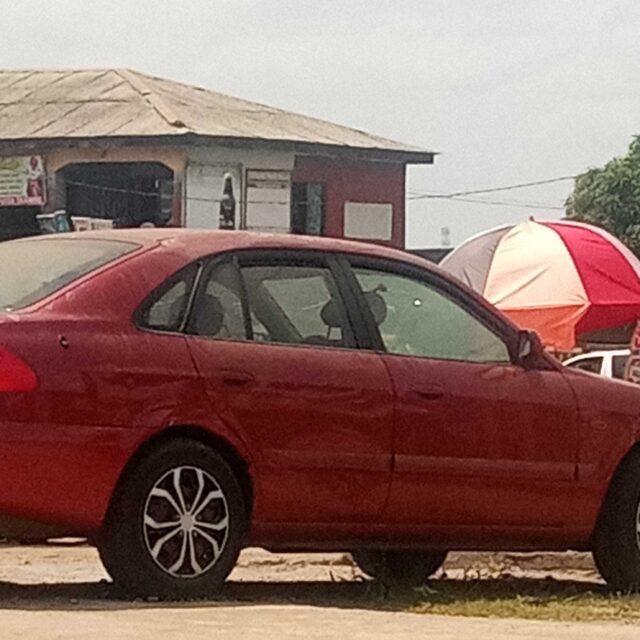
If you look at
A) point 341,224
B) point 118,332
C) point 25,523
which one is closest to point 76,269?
point 118,332

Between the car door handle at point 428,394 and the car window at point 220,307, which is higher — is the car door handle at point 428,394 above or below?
below

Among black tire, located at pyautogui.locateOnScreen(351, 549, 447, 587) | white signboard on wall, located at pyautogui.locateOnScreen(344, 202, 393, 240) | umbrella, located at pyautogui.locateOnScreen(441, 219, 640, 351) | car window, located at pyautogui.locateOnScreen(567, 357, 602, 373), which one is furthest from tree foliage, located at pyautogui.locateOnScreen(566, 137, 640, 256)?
black tire, located at pyautogui.locateOnScreen(351, 549, 447, 587)

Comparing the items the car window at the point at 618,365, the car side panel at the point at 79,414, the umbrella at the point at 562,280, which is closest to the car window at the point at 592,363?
the car window at the point at 618,365

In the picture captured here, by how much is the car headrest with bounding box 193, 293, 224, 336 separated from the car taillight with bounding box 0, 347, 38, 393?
0.85 metres

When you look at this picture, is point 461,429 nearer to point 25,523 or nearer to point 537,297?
point 25,523

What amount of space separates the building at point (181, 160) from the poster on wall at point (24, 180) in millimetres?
37

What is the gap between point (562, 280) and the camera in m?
26.1

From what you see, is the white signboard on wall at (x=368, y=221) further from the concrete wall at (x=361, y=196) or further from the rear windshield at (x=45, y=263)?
the rear windshield at (x=45, y=263)

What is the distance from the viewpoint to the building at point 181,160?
50.0 meters

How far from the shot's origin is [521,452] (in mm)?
9906

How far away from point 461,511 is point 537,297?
16.8 m

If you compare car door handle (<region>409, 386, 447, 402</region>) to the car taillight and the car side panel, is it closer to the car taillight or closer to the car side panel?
the car side panel

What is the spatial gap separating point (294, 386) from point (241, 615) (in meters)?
1.24

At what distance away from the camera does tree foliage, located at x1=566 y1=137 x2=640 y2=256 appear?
66.9 m
